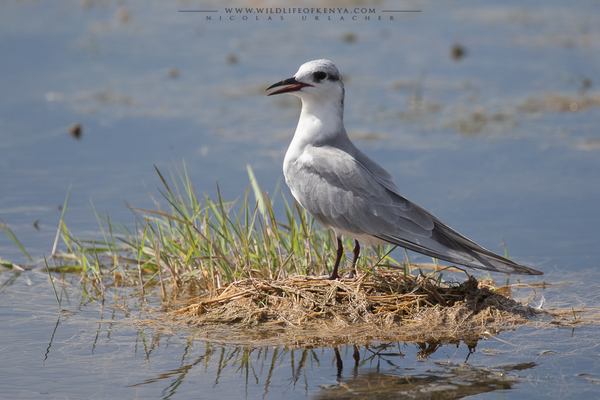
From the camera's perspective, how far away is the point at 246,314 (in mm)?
4840

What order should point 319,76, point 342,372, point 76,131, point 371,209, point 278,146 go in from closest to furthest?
point 342,372 < point 371,209 < point 319,76 < point 278,146 < point 76,131

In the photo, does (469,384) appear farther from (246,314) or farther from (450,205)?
(450,205)

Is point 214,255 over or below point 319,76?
below

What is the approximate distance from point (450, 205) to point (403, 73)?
4.21 metres

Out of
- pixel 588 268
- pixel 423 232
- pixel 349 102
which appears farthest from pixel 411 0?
pixel 423 232

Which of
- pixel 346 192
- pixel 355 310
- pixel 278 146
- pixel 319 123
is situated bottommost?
pixel 355 310

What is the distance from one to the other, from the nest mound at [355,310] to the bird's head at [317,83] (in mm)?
1264

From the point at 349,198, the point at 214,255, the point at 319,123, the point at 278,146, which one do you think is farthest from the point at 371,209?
the point at 278,146

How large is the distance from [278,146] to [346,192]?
3.64 m

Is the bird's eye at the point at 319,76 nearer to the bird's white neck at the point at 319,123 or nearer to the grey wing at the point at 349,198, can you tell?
the bird's white neck at the point at 319,123

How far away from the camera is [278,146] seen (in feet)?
28.1

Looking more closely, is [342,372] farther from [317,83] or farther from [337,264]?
[317,83]

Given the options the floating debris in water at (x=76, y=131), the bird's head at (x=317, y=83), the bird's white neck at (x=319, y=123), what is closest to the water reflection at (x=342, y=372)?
the bird's white neck at (x=319, y=123)

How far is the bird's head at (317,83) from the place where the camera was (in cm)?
520
